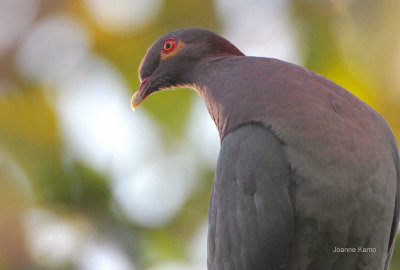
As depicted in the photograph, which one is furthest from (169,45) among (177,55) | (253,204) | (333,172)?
(333,172)

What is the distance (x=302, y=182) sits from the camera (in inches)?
125

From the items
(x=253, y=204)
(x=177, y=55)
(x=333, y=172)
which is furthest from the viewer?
(x=177, y=55)

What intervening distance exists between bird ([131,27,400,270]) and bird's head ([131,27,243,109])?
58 centimetres

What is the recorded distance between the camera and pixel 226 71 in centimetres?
375

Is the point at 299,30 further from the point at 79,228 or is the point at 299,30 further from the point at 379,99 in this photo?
the point at 79,228

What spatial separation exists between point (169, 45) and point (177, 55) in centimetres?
10

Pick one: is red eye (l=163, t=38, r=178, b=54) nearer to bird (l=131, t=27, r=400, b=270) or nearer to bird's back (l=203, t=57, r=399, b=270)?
bird (l=131, t=27, r=400, b=270)

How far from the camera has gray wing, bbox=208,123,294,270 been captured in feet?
10.5

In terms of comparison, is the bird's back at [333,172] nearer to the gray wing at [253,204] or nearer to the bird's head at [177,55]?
the gray wing at [253,204]

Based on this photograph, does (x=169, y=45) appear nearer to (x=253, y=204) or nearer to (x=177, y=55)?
(x=177, y=55)

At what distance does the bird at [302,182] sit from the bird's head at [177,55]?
58 cm

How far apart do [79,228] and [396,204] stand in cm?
Answer: 565

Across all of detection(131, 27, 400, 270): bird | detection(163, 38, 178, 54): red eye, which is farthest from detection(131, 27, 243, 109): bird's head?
detection(131, 27, 400, 270): bird

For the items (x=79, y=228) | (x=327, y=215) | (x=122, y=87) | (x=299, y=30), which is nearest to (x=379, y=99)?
(x=299, y=30)
